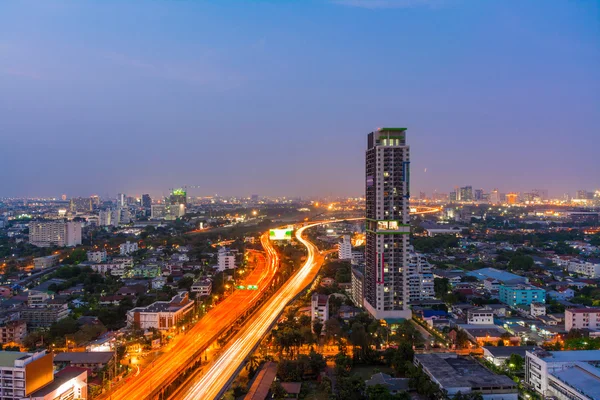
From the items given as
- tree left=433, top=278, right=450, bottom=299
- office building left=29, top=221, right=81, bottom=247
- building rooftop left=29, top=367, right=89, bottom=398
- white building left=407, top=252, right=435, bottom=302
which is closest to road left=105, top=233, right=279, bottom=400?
building rooftop left=29, top=367, right=89, bottom=398

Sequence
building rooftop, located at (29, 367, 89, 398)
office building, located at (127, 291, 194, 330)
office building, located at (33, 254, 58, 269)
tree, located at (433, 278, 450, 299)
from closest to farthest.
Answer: building rooftop, located at (29, 367, 89, 398) < office building, located at (127, 291, 194, 330) < tree, located at (433, 278, 450, 299) < office building, located at (33, 254, 58, 269)

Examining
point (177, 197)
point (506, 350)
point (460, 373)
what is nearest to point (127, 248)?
point (506, 350)

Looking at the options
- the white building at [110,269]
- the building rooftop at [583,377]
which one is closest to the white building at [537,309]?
the building rooftop at [583,377]

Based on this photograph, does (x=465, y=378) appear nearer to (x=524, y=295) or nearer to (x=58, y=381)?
(x=58, y=381)

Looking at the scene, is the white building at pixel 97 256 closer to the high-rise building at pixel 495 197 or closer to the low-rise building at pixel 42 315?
the low-rise building at pixel 42 315

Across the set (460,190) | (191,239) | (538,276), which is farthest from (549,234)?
(460,190)

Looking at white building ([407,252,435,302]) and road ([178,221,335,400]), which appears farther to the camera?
white building ([407,252,435,302])

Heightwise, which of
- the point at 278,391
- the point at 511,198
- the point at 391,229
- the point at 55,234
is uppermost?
the point at 511,198

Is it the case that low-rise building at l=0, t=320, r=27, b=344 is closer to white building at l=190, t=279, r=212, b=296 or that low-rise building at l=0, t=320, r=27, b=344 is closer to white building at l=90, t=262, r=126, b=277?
white building at l=190, t=279, r=212, b=296
